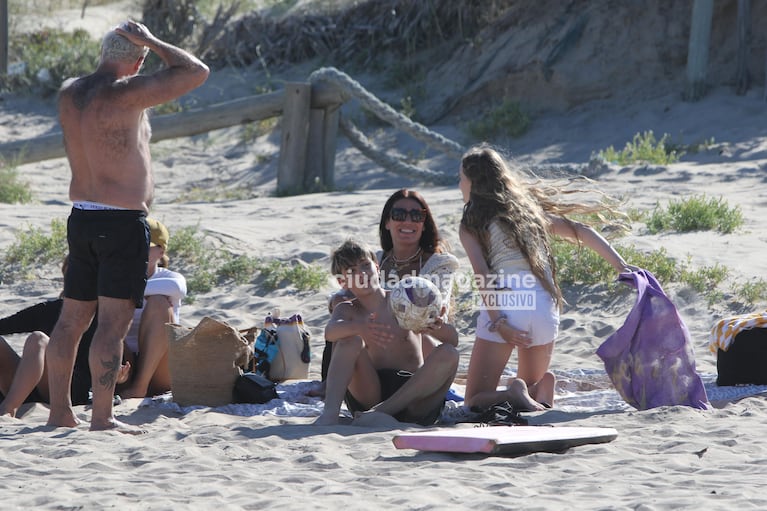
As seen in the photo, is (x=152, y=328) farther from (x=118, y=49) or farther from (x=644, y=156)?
(x=644, y=156)

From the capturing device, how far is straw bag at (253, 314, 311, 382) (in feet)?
19.1

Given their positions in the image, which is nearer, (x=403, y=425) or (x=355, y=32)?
(x=403, y=425)

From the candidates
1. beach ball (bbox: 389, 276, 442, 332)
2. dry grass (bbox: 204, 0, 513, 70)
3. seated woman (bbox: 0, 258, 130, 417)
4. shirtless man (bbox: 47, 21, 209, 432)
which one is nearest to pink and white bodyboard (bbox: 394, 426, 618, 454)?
beach ball (bbox: 389, 276, 442, 332)

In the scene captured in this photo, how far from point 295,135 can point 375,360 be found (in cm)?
587

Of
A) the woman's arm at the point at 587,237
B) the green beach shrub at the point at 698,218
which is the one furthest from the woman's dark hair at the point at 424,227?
the green beach shrub at the point at 698,218

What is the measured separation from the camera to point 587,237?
212 inches

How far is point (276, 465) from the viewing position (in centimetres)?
401

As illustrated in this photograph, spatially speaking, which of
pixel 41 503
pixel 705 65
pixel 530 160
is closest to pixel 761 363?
pixel 41 503

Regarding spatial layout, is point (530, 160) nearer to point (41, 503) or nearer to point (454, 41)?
point (454, 41)

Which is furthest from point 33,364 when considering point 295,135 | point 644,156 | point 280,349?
point 644,156

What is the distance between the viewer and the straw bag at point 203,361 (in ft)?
17.3

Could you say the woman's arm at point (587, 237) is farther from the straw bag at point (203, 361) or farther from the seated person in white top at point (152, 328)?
the seated person in white top at point (152, 328)

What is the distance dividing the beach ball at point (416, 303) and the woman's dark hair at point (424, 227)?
2.74 feet

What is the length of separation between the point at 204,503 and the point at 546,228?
2.53 metres
